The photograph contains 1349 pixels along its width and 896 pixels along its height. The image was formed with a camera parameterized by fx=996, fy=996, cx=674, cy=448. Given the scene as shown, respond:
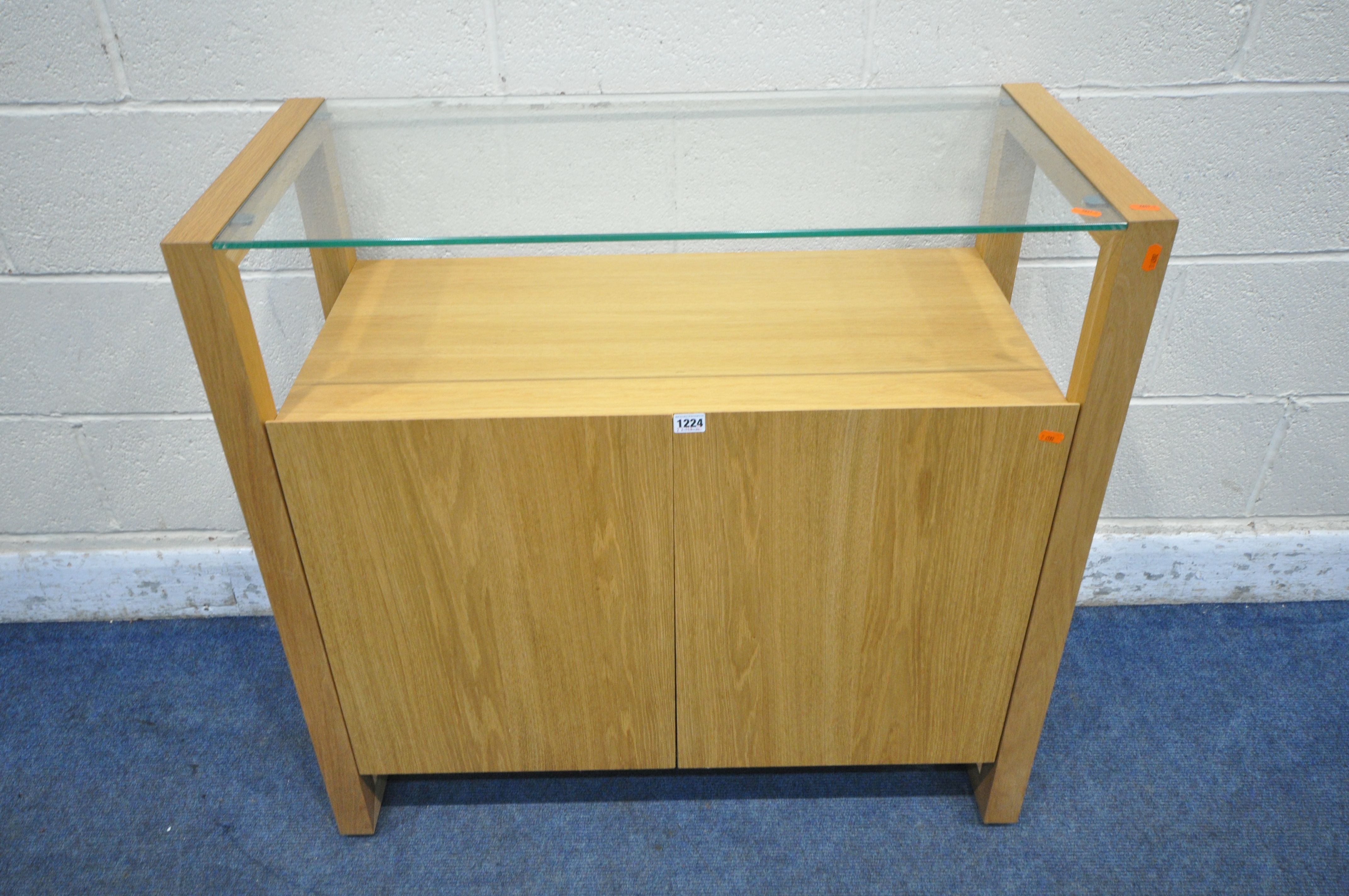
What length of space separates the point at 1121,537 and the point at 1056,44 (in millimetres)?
873

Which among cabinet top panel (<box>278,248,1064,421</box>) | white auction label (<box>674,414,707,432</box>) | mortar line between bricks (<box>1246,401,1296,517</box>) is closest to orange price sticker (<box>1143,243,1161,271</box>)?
cabinet top panel (<box>278,248,1064,421</box>)

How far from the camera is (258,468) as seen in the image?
1.10 meters

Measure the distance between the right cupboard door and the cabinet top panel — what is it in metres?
0.05

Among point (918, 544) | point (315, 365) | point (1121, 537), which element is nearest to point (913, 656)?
point (918, 544)

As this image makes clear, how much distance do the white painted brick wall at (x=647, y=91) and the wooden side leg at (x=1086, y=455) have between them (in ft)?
1.52

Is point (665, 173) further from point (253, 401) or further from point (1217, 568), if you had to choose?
point (1217, 568)

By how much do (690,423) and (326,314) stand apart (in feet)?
1.83

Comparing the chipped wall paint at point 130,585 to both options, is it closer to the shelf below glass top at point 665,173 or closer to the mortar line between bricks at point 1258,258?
the shelf below glass top at point 665,173

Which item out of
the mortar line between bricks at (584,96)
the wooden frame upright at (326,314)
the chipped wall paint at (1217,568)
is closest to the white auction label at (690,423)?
the wooden frame upright at (326,314)

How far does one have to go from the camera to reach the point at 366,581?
1209 mm

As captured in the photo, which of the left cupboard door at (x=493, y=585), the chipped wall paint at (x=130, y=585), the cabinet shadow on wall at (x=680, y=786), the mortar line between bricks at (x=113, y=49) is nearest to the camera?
the left cupboard door at (x=493, y=585)

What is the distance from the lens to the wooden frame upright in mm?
993

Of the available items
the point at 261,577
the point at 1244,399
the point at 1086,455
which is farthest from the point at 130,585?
the point at 1244,399

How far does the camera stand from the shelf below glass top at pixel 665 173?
3.36 ft
